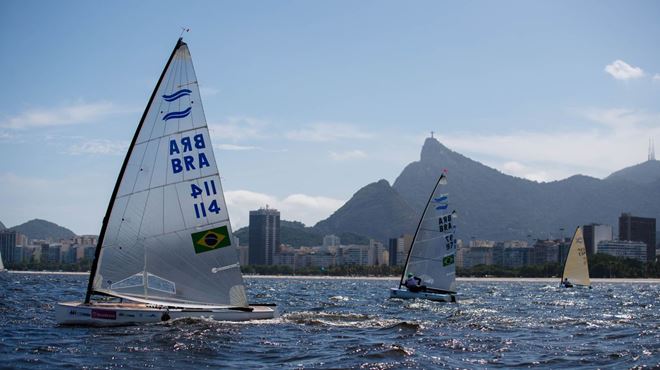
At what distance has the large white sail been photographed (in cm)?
3531

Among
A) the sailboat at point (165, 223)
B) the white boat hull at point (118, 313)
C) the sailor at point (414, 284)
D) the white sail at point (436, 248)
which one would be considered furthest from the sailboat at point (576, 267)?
the white boat hull at point (118, 313)

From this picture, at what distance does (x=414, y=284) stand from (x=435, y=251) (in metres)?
2.94

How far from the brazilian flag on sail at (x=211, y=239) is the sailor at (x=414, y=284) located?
31419 millimetres

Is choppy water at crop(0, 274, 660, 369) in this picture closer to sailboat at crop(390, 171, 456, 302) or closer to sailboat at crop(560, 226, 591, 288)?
sailboat at crop(390, 171, 456, 302)

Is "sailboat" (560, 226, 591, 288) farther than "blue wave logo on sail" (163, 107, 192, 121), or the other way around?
"sailboat" (560, 226, 591, 288)

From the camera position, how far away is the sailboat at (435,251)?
219 feet

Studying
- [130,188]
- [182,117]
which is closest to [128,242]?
[130,188]

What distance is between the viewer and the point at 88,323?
34.9m

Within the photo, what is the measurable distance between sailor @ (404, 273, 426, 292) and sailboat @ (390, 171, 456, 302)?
150 mm

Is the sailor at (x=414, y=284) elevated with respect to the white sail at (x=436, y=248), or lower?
lower

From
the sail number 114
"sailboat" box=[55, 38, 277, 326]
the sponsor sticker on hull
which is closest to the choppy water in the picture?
the sponsor sticker on hull

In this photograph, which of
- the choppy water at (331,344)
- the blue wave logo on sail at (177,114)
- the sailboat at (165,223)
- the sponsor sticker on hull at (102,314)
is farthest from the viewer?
the blue wave logo on sail at (177,114)

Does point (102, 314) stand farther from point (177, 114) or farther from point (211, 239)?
point (177, 114)

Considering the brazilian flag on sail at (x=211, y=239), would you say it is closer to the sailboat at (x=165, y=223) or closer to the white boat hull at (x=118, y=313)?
the sailboat at (x=165, y=223)
